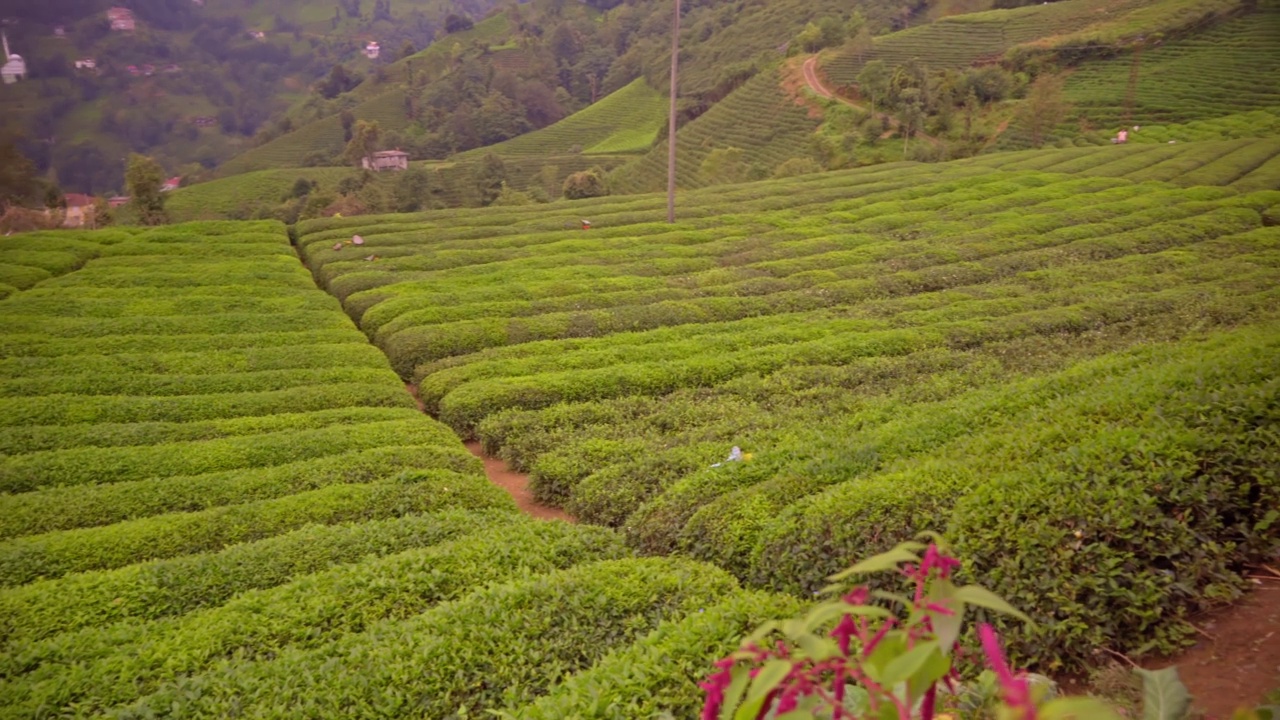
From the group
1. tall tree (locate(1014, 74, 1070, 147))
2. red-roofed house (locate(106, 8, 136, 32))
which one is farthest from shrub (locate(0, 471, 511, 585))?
red-roofed house (locate(106, 8, 136, 32))

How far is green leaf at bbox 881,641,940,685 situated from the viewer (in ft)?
3.78

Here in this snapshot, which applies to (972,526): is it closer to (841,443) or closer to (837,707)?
(841,443)

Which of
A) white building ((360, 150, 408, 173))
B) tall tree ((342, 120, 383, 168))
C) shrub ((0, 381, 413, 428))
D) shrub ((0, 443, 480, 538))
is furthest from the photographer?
white building ((360, 150, 408, 173))

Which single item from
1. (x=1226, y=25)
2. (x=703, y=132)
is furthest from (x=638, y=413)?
(x=703, y=132)

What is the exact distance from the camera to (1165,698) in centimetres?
174

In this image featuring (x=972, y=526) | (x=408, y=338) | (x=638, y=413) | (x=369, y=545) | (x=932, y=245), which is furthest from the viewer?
(x=932, y=245)

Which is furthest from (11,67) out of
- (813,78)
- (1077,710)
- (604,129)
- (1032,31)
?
(1032,31)

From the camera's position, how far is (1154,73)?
40.4 meters

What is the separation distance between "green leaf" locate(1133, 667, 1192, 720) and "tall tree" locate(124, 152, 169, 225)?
34.0 m

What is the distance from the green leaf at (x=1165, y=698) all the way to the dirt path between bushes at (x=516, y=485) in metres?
6.35

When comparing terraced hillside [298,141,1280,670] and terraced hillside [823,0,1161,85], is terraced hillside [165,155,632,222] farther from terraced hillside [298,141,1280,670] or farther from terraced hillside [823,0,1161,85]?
terraced hillside [298,141,1280,670]

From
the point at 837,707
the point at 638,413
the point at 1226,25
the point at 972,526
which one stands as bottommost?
the point at 638,413

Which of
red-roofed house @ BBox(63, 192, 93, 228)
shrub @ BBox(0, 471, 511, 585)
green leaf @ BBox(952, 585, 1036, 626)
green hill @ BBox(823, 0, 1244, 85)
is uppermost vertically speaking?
green hill @ BBox(823, 0, 1244, 85)

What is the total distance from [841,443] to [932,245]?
12532 mm
